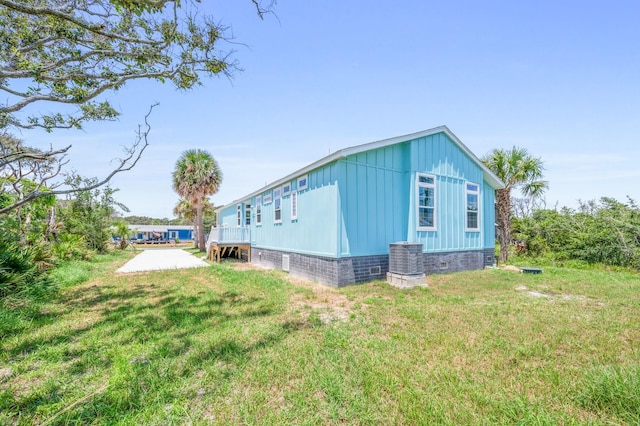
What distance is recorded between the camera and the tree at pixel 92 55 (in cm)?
536

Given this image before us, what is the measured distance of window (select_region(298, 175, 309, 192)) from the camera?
9211mm

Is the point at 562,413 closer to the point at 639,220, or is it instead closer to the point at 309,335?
the point at 309,335

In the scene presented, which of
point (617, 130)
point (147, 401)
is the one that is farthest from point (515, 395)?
point (617, 130)

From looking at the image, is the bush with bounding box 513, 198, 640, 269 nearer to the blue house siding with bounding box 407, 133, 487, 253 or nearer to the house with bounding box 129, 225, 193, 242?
the blue house siding with bounding box 407, 133, 487, 253

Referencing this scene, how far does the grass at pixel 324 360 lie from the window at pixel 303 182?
13.5 ft

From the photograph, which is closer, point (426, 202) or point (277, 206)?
point (426, 202)

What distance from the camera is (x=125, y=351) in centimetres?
367

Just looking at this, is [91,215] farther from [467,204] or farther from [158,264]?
[467,204]

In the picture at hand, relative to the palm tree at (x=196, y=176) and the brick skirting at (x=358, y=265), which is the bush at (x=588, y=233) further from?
the palm tree at (x=196, y=176)

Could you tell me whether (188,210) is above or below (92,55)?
below

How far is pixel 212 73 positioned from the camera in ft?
21.7

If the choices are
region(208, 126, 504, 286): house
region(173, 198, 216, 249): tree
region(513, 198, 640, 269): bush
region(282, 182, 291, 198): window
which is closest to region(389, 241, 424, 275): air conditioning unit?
region(208, 126, 504, 286): house

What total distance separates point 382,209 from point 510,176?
28.2 feet

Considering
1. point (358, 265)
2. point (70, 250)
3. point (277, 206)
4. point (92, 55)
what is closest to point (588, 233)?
point (358, 265)
